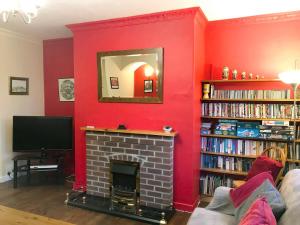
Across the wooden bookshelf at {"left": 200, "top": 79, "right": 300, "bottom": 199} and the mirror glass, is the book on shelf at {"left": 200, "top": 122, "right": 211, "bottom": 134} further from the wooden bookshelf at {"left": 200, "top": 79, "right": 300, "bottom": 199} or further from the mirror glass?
the mirror glass

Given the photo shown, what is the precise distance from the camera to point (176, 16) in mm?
3033

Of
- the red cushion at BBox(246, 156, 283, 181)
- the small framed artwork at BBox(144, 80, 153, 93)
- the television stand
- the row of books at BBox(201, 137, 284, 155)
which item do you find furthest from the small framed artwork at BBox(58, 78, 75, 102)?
the red cushion at BBox(246, 156, 283, 181)

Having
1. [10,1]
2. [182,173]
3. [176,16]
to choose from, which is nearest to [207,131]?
[182,173]

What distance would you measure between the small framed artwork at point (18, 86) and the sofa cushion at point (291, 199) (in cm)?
415

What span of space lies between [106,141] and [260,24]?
8.36ft

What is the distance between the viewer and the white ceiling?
9.13 feet

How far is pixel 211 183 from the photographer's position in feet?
11.3

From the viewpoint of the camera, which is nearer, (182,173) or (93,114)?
(182,173)

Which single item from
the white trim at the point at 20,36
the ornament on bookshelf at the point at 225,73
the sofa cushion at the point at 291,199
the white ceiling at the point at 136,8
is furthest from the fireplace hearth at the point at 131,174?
the white trim at the point at 20,36

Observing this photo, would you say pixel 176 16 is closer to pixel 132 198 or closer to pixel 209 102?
pixel 209 102

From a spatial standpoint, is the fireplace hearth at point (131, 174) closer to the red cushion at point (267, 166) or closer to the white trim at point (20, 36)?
the red cushion at point (267, 166)

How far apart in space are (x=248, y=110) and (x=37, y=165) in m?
3.24

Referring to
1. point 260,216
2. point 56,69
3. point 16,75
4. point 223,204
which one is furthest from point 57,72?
point 260,216

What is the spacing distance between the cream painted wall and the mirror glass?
171cm
